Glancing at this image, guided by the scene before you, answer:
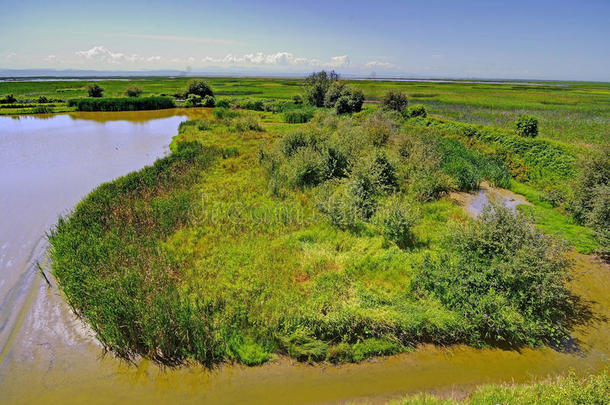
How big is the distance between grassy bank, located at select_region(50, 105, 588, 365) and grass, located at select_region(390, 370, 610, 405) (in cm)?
130

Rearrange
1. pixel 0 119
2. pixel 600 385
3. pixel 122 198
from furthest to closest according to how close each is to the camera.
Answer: pixel 0 119, pixel 122 198, pixel 600 385

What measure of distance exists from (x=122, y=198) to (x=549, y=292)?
582 inches

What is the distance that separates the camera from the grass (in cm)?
434

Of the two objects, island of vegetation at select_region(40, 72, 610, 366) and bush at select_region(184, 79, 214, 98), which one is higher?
bush at select_region(184, 79, 214, 98)

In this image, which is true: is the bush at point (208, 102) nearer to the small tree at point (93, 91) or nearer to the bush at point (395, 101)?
the small tree at point (93, 91)

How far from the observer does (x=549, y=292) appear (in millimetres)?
6609

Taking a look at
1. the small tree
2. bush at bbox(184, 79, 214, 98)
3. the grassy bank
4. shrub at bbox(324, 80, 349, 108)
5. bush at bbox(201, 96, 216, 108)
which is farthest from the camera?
bush at bbox(184, 79, 214, 98)

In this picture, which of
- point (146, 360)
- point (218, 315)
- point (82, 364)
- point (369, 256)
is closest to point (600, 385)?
point (369, 256)

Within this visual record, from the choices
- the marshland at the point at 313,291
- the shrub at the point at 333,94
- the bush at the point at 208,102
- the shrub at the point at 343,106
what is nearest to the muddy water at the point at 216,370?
the marshland at the point at 313,291

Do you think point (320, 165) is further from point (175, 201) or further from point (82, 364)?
point (82, 364)

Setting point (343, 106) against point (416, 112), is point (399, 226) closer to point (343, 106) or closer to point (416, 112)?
point (416, 112)

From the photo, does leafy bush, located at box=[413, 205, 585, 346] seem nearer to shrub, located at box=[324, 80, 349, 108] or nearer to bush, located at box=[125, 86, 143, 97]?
shrub, located at box=[324, 80, 349, 108]

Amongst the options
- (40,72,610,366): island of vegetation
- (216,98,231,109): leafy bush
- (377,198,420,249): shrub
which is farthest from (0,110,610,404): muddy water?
(216,98,231,109): leafy bush

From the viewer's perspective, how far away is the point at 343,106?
3856cm
